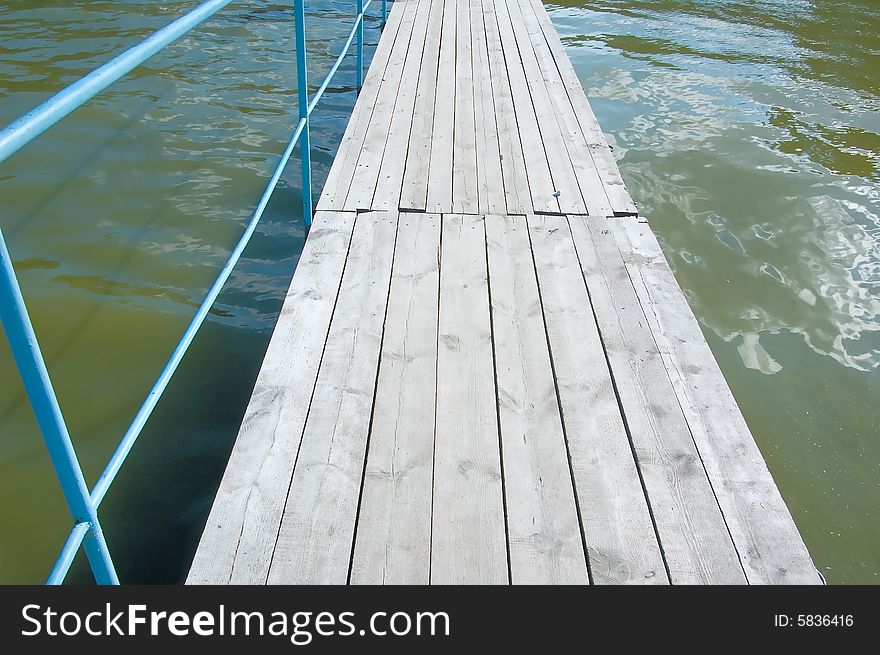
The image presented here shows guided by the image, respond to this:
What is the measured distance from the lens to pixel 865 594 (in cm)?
163

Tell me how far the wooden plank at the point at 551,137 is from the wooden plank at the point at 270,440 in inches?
39.7

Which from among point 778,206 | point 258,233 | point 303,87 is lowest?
point 258,233

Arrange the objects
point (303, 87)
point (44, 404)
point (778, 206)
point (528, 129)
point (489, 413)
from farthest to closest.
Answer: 1. point (778, 206)
2. point (528, 129)
3. point (303, 87)
4. point (489, 413)
5. point (44, 404)

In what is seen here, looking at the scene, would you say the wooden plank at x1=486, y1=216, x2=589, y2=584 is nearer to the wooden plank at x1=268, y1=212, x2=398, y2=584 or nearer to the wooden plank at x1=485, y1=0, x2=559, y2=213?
the wooden plank at x1=268, y1=212, x2=398, y2=584

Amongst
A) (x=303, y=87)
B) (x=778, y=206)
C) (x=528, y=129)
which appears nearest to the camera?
(x=303, y=87)

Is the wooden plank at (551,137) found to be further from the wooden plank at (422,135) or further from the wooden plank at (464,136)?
the wooden plank at (422,135)

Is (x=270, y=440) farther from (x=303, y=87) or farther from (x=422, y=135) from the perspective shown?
(x=422, y=135)

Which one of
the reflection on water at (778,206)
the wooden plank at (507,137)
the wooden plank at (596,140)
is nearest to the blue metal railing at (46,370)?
the wooden plank at (507,137)

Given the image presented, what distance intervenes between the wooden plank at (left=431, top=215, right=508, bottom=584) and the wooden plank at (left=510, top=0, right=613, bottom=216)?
717 mm

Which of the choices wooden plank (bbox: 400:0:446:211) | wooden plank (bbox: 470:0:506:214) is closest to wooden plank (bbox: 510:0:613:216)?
wooden plank (bbox: 470:0:506:214)

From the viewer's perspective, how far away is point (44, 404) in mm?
1103

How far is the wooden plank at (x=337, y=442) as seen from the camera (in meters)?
1.49

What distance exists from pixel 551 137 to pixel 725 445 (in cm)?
219

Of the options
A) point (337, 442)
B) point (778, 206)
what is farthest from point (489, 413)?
point (778, 206)
